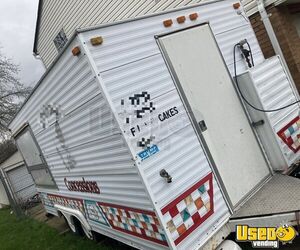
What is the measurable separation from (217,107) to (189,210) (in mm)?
1409

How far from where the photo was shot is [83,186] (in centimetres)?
529

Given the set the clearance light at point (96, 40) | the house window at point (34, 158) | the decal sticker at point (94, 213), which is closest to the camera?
the clearance light at point (96, 40)

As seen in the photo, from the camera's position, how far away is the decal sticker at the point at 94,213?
198 inches

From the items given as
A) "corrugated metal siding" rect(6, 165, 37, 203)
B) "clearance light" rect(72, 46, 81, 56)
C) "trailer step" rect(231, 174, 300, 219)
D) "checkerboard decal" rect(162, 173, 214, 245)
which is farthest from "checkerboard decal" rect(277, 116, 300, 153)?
"corrugated metal siding" rect(6, 165, 37, 203)

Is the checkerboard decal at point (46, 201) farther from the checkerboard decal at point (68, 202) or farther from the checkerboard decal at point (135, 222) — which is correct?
the checkerboard decal at point (135, 222)

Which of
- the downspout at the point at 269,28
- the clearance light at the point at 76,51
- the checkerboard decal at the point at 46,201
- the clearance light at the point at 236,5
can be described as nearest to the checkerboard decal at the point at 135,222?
the clearance light at the point at 76,51

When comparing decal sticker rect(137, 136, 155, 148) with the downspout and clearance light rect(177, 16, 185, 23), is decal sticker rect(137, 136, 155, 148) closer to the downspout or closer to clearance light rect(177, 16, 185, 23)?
clearance light rect(177, 16, 185, 23)

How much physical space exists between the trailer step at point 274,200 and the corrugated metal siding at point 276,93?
0.43 m

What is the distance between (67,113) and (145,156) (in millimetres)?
1567

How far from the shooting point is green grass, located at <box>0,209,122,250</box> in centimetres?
691

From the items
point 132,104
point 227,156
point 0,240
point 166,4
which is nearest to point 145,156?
point 132,104

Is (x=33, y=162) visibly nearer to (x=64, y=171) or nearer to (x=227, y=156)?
(x=64, y=171)

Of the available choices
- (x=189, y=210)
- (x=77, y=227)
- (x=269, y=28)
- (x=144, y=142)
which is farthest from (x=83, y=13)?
(x=189, y=210)

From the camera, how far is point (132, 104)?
365cm
